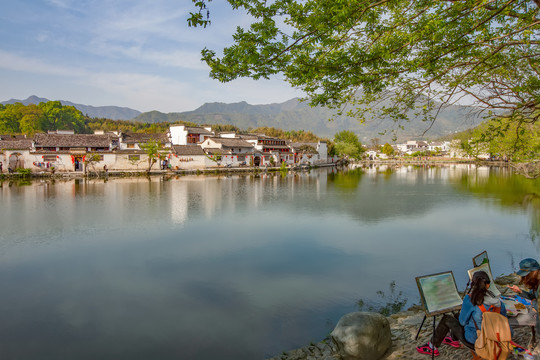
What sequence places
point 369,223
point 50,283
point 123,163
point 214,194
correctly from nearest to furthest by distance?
point 50,283
point 369,223
point 214,194
point 123,163

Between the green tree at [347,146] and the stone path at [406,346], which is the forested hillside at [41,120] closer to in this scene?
the green tree at [347,146]

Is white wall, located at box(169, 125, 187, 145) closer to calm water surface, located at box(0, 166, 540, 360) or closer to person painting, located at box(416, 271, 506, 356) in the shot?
calm water surface, located at box(0, 166, 540, 360)

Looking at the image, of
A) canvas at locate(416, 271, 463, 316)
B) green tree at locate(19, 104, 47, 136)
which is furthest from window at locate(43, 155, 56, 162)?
canvas at locate(416, 271, 463, 316)

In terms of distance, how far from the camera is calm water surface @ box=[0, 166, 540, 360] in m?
6.43

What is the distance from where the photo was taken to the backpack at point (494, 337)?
11.3 ft

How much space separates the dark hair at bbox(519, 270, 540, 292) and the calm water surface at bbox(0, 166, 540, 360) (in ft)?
10.6

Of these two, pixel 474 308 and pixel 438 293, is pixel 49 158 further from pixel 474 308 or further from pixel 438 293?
pixel 474 308

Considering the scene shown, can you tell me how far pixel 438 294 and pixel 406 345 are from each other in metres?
1.03

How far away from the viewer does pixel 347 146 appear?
270 feet

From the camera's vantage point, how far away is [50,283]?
874 centimetres

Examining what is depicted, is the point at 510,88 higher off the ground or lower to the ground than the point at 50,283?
higher

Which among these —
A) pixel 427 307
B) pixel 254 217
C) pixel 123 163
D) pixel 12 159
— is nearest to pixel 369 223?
pixel 254 217

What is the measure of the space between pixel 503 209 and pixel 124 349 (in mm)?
19969

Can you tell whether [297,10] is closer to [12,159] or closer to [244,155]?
[12,159]
